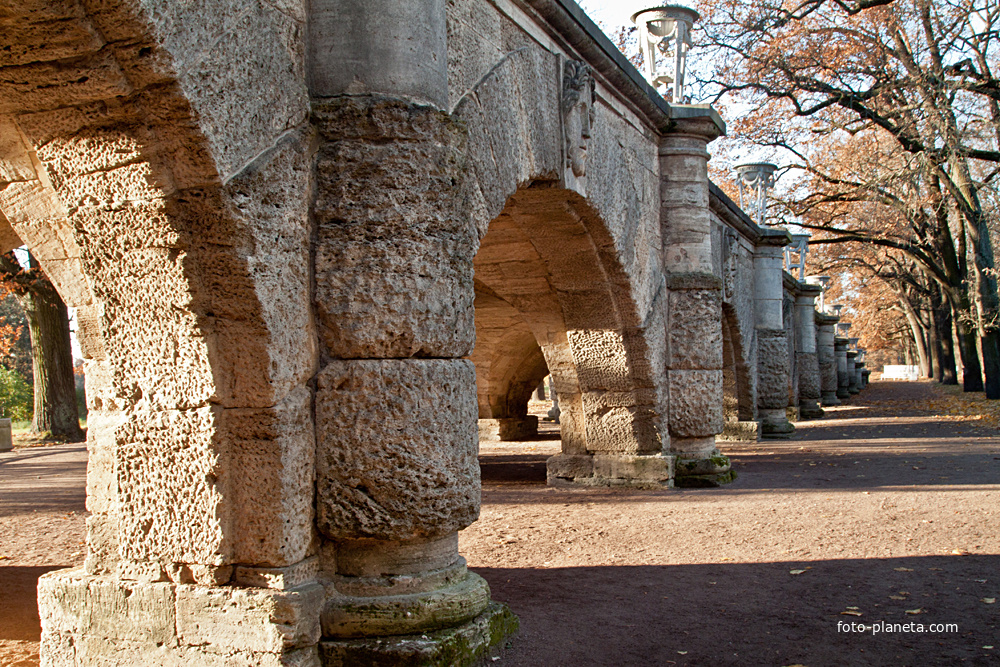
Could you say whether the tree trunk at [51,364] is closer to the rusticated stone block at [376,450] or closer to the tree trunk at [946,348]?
the rusticated stone block at [376,450]

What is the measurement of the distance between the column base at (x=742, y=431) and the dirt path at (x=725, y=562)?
415 cm

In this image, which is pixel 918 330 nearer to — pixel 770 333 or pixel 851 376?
pixel 851 376

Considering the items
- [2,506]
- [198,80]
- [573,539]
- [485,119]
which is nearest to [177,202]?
[198,80]

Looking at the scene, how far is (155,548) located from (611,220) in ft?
15.3

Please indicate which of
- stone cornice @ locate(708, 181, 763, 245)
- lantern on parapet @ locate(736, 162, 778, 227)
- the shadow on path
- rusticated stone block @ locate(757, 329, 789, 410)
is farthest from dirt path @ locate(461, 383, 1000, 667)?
lantern on parapet @ locate(736, 162, 778, 227)

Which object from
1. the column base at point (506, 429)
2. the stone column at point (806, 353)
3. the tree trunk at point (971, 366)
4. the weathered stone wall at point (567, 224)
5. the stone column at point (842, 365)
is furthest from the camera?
the stone column at point (842, 365)

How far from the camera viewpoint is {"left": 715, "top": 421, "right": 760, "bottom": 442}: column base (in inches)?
569

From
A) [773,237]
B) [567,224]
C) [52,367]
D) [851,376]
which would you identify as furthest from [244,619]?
[851,376]

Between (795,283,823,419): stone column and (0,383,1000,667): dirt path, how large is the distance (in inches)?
406

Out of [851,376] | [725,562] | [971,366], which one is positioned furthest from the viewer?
[851,376]

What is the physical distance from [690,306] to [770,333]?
7331 millimetres

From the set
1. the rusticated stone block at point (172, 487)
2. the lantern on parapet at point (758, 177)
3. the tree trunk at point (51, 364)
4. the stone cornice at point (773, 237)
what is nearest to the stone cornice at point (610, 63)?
the rusticated stone block at point (172, 487)

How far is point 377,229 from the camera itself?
362cm

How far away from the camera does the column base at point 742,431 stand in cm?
1445
